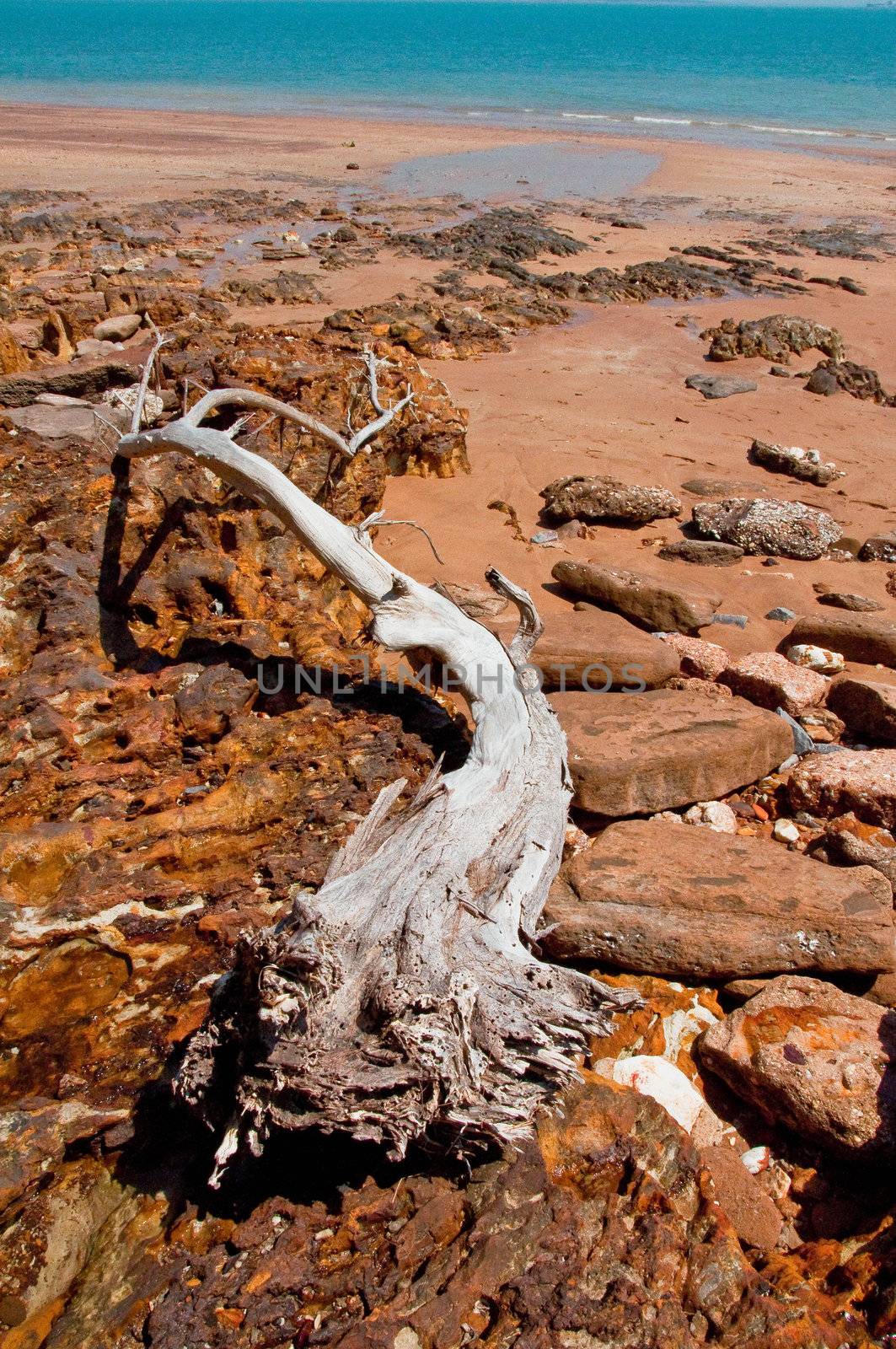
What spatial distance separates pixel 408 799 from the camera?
4023 mm

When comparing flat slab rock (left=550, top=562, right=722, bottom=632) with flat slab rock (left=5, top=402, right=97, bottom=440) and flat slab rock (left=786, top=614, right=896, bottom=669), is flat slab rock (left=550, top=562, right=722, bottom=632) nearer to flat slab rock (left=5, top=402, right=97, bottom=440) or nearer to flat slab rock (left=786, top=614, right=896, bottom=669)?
flat slab rock (left=786, top=614, right=896, bottom=669)

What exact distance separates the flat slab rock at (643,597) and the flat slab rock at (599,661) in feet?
2.34

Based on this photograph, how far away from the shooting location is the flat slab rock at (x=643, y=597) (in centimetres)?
640

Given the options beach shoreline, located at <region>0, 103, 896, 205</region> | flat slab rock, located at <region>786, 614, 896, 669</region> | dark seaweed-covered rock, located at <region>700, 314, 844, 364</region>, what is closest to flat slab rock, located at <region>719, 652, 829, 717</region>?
flat slab rock, located at <region>786, 614, 896, 669</region>

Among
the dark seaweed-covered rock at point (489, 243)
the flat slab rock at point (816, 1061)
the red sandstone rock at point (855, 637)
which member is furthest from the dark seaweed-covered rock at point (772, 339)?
the flat slab rock at point (816, 1061)

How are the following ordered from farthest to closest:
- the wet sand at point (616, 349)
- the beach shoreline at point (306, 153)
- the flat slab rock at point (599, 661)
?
the beach shoreline at point (306, 153), the wet sand at point (616, 349), the flat slab rock at point (599, 661)

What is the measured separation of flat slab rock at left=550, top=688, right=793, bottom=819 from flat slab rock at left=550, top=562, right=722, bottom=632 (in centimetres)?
137

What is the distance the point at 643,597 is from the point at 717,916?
3257 mm

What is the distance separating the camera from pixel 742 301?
16.8 meters

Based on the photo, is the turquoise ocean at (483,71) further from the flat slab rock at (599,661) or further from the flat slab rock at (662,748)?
the flat slab rock at (662,748)

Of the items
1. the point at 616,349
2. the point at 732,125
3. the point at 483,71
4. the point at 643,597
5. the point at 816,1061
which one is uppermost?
the point at 483,71

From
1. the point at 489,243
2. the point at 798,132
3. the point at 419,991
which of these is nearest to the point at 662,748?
the point at 419,991

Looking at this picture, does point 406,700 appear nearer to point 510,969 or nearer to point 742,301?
point 510,969

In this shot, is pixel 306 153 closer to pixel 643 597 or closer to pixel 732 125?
pixel 732 125
